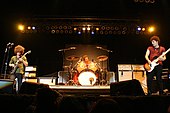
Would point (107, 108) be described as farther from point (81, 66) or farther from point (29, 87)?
point (81, 66)

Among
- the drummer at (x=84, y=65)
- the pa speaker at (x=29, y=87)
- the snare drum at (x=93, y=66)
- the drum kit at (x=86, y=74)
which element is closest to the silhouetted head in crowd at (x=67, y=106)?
the pa speaker at (x=29, y=87)

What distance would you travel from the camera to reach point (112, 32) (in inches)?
452

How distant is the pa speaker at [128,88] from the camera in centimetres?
386

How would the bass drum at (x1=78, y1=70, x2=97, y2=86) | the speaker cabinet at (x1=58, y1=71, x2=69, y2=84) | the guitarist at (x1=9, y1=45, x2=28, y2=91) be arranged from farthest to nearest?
the speaker cabinet at (x1=58, y1=71, x2=69, y2=84) → the bass drum at (x1=78, y1=70, x2=97, y2=86) → the guitarist at (x1=9, y1=45, x2=28, y2=91)

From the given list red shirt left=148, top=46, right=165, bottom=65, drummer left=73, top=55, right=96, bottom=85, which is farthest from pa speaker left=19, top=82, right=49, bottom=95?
drummer left=73, top=55, right=96, bottom=85

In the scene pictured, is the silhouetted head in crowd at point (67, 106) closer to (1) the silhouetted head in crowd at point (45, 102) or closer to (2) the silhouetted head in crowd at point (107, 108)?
(1) the silhouetted head in crowd at point (45, 102)

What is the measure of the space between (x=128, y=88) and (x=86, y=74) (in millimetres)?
6091

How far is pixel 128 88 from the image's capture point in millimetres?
3920

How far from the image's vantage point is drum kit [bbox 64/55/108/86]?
392 inches

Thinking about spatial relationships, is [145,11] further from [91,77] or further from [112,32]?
[91,77]

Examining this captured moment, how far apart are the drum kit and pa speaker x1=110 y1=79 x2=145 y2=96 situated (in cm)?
589

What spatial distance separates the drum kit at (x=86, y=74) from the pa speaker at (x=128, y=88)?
19.3ft

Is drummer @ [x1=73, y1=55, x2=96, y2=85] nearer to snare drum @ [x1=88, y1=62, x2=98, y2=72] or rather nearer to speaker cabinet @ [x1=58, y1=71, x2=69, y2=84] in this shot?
snare drum @ [x1=88, y1=62, x2=98, y2=72]

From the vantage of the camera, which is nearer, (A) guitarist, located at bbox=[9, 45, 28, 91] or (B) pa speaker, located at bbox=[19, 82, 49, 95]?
(B) pa speaker, located at bbox=[19, 82, 49, 95]
